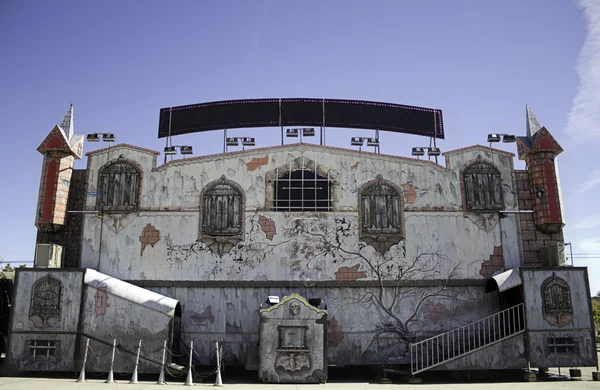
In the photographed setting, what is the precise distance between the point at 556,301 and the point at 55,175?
67.2ft

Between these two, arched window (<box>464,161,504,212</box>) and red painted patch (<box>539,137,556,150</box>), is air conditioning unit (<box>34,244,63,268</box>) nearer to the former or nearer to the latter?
arched window (<box>464,161,504,212</box>)

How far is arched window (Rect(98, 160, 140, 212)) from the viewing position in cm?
2178

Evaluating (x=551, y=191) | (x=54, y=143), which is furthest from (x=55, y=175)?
(x=551, y=191)

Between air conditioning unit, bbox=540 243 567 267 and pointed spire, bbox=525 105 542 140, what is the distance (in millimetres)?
5197

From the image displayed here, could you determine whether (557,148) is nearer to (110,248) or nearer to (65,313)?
(110,248)

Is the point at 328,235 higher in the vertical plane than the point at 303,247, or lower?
higher

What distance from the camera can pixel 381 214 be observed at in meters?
21.8

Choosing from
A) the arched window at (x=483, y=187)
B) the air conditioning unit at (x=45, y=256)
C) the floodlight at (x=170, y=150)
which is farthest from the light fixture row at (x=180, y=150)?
the arched window at (x=483, y=187)

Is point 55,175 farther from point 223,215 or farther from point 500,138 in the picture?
point 500,138

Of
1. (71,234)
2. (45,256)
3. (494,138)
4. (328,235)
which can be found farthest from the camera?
(494,138)

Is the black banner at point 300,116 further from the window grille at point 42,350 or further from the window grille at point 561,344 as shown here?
the window grille at point 42,350

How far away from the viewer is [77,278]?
1944 cm

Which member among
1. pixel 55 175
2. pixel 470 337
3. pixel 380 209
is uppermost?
pixel 55 175

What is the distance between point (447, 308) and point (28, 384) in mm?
15210
